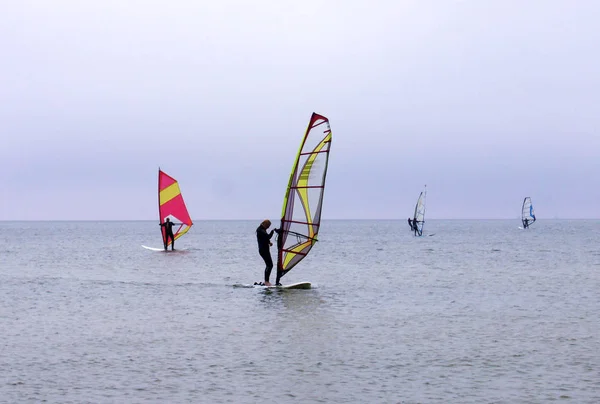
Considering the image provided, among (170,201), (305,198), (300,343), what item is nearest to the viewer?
(300,343)

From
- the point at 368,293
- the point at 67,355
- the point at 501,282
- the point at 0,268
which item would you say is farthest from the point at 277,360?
the point at 0,268

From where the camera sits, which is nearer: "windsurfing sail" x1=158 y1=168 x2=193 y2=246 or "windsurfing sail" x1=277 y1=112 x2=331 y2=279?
"windsurfing sail" x1=277 y1=112 x2=331 y2=279

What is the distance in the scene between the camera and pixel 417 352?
1252 cm

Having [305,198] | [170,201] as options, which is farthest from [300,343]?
[170,201]

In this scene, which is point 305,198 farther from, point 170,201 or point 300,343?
point 170,201

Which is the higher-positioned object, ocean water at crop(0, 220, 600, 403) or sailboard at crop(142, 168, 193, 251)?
Result: sailboard at crop(142, 168, 193, 251)

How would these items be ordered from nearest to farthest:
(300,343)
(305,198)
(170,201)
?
1. (300,343)
2. (305,198)
3. (170,201)

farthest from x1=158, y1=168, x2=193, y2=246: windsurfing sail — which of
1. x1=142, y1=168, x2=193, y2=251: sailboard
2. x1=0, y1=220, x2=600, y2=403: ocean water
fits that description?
x1=0, y1=220, x2=600, y2=403: ocean water

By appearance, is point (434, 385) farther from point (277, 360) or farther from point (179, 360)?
point (179, 360)

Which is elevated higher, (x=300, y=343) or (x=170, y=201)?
(x=170, y=201)

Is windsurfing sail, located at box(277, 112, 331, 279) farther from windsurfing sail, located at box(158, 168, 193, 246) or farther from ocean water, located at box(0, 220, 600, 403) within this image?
windsurfing sail, located at box(158, 168, 193, 246)

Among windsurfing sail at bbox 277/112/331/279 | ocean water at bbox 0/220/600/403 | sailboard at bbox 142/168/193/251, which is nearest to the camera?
ocean water at bbox 0/220/600/403

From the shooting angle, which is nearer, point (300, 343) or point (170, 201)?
point (300, 343)

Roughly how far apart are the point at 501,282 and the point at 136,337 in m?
15.6
